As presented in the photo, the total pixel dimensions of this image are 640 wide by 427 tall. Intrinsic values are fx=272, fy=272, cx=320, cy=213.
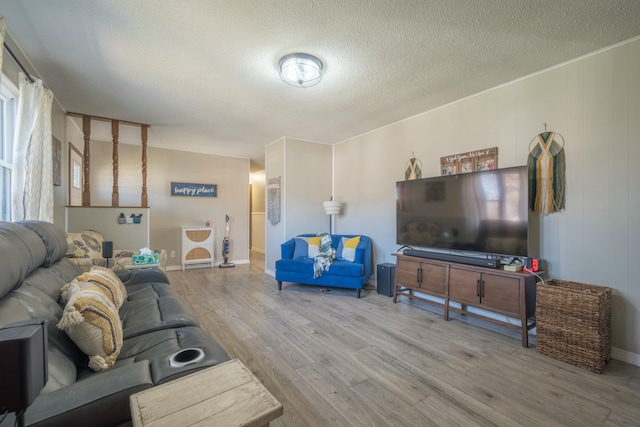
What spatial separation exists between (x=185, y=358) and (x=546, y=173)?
325 centimetres

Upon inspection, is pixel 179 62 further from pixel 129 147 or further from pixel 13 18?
pixel 129 147

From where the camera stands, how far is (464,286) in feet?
9.34

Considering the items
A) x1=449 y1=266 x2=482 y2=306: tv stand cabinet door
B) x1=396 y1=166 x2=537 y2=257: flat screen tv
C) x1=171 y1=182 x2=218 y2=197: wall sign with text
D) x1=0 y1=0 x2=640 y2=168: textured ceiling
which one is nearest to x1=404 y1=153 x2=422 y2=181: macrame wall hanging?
x1=396 y1=166 x2=537 y2=257: flat screen tv

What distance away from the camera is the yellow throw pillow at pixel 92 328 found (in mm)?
1217

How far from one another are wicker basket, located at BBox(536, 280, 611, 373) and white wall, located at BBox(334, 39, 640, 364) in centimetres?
21

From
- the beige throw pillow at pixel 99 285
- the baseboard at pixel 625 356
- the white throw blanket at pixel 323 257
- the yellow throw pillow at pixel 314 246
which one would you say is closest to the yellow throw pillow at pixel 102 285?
the beige throw pillow at pixel 99 285

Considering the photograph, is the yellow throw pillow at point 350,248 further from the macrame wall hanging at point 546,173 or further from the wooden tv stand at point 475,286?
the macrame wall hanging at point 546,173

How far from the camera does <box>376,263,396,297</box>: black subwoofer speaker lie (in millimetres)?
3820

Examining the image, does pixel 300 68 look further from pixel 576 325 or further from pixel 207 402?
pixel 576 325

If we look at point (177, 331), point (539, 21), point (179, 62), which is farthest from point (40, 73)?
point (539, 21)

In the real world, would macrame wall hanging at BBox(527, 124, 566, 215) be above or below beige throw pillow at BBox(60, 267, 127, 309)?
above

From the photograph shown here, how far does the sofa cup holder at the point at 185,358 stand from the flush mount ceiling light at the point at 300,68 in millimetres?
2314

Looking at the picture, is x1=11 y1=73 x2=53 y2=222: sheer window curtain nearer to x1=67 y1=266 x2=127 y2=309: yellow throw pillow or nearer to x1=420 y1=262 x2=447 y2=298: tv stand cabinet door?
x1=67 y1=266 x2=127 y2=309: yellow throw pillow

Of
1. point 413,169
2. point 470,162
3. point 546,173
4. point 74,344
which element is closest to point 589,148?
point 546,173
